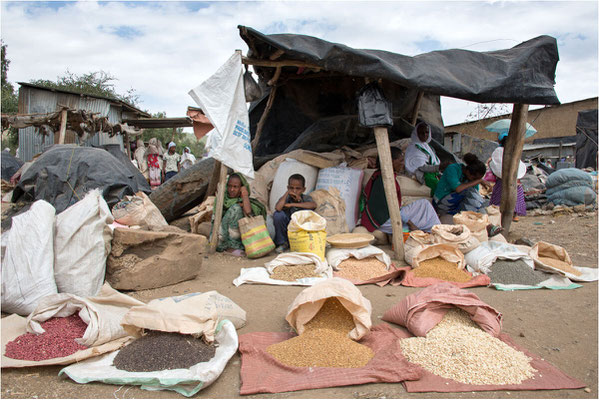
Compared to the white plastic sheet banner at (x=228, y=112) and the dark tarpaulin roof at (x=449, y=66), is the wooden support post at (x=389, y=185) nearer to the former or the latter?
the dark tarpaulin roof at (x=449, y=66)

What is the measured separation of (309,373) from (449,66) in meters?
3.66

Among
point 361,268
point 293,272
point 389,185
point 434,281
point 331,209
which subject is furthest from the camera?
point 331,209

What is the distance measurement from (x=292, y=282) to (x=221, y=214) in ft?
4.70

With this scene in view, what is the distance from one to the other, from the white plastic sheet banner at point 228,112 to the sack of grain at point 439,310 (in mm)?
2507

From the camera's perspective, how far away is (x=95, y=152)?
628 cm

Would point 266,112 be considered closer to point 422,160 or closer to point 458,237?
point 422,160

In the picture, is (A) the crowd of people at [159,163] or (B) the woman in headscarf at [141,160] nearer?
(A) the crowd of people at [159,163]

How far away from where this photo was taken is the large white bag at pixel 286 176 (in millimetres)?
Result: 5398

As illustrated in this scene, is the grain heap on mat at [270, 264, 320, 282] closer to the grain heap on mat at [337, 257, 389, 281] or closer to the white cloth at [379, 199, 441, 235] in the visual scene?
the grain heap on mat at [337, 257, 389, 281]

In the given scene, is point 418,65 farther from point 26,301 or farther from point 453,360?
point 26,301

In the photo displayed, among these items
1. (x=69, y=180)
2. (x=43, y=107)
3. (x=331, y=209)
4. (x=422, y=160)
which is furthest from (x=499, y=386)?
(x=43, y=107)

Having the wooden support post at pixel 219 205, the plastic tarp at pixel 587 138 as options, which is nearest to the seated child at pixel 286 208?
the wooden support post at pixel 219 205

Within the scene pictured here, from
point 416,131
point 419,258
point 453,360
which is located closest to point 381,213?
point 419,258

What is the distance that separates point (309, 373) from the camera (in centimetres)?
204
